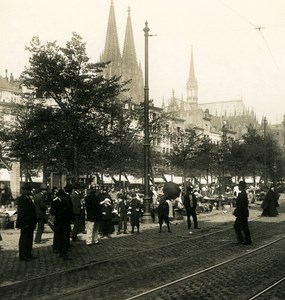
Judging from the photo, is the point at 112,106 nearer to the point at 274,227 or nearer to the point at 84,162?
the point at 84,162

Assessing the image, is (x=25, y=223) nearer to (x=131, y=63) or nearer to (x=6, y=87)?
(x=6, y=87)

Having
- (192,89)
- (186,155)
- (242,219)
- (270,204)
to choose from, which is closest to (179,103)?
(192,89)

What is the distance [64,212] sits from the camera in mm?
12211

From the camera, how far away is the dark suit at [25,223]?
1162 centimetres

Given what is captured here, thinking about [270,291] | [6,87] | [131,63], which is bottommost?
[270,291]

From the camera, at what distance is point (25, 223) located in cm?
1168

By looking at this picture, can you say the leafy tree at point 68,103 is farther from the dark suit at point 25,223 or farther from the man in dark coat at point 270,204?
the dark suit at point 25,223

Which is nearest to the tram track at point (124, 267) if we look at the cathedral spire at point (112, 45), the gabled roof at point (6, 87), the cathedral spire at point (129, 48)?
the gabled roof at point (6, 87)

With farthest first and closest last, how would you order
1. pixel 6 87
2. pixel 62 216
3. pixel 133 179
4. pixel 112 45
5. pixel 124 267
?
pixel 112 45, pixel 6 87, pixel 133 179, pixel 62 216, pixel 124 267

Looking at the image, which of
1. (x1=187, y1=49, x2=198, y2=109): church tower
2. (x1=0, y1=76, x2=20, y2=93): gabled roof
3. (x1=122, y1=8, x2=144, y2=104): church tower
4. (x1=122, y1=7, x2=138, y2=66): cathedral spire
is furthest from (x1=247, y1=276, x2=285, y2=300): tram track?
(x1=187, y1=49, x2=198, y2=109): church tower

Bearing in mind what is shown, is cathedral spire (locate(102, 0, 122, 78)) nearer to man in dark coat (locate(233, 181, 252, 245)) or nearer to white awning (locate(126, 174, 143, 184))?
white awning (locate(126, 174, 143, 184))

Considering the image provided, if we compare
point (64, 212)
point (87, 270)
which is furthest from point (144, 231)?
point (87, 270)

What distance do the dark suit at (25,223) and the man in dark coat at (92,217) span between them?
2.59 m

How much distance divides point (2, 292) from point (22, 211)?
3872mm
